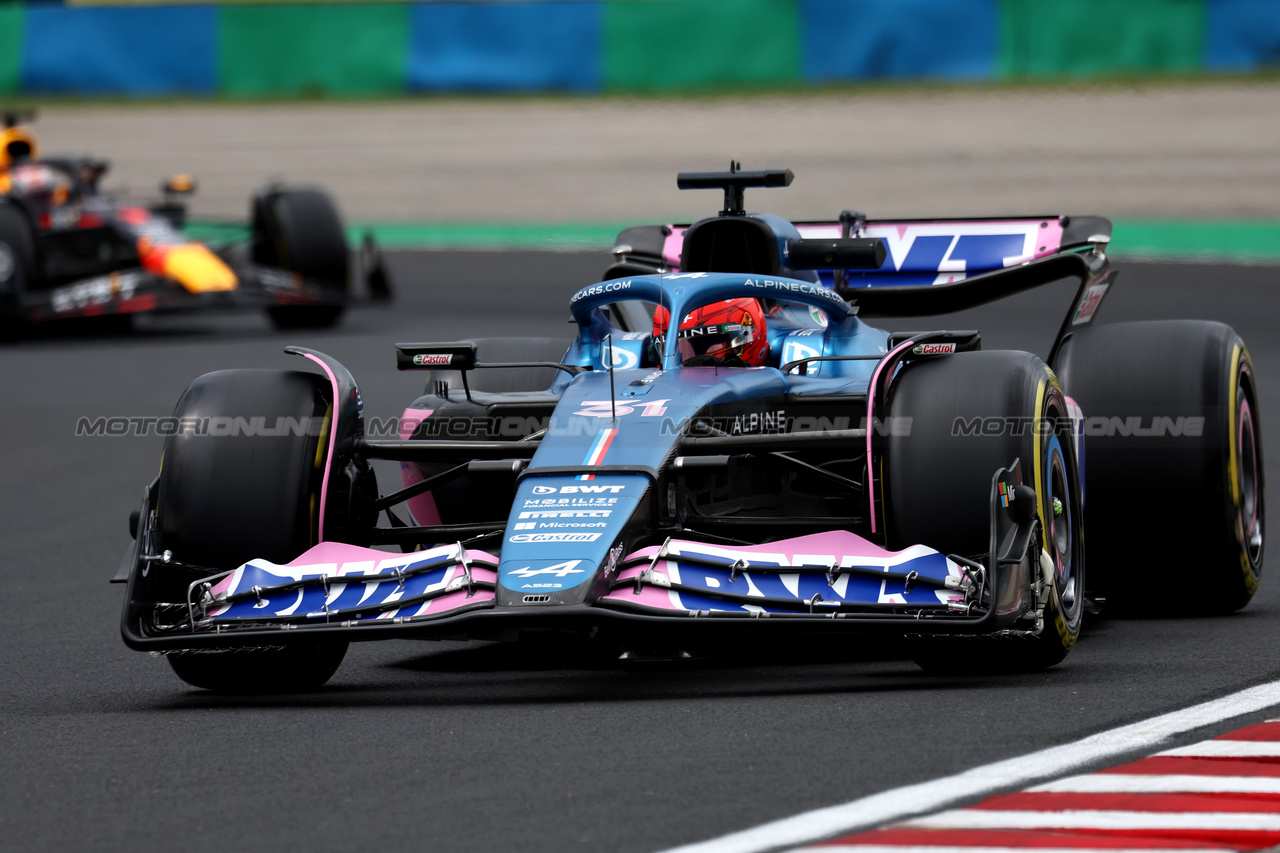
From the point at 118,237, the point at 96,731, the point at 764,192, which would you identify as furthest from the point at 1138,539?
the point at 764,192

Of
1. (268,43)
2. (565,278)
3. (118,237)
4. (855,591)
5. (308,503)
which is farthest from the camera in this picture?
(268,43)

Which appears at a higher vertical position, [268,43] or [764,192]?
[268,43]

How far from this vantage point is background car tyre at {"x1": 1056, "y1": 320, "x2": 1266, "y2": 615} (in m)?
7.65

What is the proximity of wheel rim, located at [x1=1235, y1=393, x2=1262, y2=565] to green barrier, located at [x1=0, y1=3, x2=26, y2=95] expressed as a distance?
25280 mm

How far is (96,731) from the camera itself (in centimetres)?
606

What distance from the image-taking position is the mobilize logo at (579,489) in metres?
6.36

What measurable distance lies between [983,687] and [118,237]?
1364 cm

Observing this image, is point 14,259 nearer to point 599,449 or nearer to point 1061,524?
point 599,449

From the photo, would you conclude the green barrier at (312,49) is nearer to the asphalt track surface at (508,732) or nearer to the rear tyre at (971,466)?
the asphalt track surface at (508,732)

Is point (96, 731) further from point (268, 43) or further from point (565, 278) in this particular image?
point (268, 43)

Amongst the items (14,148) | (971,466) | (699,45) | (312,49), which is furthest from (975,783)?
(312,49)

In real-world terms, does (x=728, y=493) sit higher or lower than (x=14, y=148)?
lower

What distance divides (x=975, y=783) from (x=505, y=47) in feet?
80.7

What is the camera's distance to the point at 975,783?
196 inches
